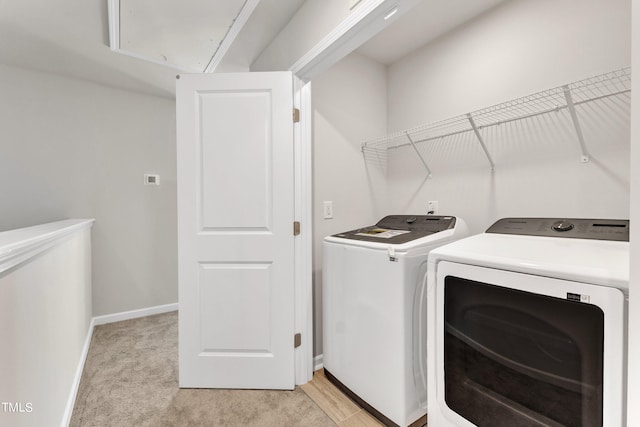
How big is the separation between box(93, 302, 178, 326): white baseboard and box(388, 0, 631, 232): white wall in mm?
2638

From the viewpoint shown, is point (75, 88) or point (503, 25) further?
point (75, 88)

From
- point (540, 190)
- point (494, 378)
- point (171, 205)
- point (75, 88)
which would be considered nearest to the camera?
point (494, 378)

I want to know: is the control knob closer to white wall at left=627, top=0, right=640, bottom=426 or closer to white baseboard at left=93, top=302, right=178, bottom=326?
white wall at left=627, top=0, right=640, bottom=426

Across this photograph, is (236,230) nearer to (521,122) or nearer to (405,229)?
(405,229)

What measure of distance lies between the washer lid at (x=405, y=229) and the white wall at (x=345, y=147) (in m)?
0.26

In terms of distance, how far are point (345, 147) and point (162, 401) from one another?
196 cm

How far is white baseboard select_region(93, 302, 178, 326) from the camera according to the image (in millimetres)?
2740

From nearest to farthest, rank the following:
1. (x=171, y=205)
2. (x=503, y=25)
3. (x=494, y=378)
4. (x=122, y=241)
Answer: (x=494, y=378) < (x=503, y=25) < (x=122, y=241) < (x=171, y=205)

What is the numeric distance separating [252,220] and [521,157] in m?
1.61

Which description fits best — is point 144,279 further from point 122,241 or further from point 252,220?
point 252,220

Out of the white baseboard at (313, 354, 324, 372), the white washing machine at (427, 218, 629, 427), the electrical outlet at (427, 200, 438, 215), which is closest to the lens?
the white washing machine at (427, 218, 629, 427)

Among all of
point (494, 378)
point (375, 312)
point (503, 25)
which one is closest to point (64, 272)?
point (375, 312)

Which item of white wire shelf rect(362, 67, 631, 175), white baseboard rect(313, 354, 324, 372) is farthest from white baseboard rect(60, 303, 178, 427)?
white wire shelf rect(362, 67, 631, 175)

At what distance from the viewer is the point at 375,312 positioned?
148 cm
